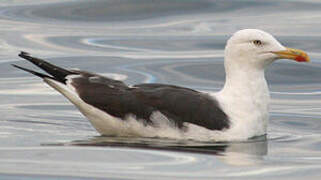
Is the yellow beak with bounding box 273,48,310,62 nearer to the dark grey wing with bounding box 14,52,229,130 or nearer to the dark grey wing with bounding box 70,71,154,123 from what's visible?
the dark grey wing with bounding box 14,52,229,130

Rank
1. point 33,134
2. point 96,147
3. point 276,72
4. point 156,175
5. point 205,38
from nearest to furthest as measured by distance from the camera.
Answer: point 156,175 → point 96,147 → point 33,134 → point 276,72 → point 205,38

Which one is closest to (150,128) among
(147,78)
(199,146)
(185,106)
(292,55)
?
(185,106)

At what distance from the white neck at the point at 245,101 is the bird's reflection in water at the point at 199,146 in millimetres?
151

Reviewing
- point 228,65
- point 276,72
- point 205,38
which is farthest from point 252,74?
point 205,38

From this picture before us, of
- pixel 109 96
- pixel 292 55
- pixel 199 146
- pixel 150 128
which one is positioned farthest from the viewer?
pixel 292 55

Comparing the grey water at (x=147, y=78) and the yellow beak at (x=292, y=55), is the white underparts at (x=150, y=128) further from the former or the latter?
the yellow beak at (x=292, y=55)

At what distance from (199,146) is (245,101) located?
0.95 meters

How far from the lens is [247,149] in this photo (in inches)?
446

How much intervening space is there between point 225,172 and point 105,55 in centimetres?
869

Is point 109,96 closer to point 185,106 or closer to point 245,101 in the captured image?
point 185,106

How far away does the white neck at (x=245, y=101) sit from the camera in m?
11.7

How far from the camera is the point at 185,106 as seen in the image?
37.8 ft

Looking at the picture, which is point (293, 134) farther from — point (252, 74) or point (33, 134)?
point (33, 134)

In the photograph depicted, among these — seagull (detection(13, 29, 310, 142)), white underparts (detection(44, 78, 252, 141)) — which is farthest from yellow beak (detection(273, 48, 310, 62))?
white underparts (detection(44, 78, 252, 141))
